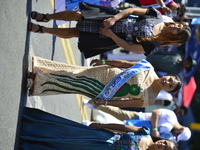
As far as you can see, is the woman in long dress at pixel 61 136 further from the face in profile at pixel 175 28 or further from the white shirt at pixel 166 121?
the white shirt at pixel 166 121

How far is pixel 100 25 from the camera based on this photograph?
4.44 metres

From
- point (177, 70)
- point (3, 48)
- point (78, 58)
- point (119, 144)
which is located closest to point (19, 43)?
point (3, 48)

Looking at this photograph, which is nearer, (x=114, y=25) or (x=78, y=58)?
(x=114, y=25)

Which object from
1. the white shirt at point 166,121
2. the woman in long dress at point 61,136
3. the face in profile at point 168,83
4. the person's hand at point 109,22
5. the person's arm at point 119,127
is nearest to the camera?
the person's hand at point 109,22

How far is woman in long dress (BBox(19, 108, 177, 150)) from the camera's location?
4402mm

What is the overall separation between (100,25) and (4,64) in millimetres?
1361

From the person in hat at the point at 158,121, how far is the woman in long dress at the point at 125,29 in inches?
86.6

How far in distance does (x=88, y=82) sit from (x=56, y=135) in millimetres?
819

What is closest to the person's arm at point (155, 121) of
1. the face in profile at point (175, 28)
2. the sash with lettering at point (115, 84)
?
the sash with lettering at point (115, 84)

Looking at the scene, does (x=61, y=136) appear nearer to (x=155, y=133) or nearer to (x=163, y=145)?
(x=163, y=145)

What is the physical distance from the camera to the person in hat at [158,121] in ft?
20.9

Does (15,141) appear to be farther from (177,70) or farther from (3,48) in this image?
(177,70)

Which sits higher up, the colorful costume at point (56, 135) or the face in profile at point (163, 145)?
the colorful costume at point (56, 135)

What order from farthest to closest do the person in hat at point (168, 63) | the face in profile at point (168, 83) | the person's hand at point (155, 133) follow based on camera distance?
the person in hat at point (168, 63), the person's hand at point (155, 133), the face in profile at point (168, 83)
